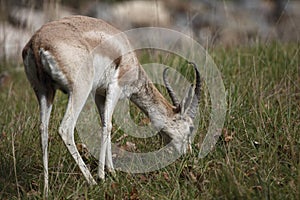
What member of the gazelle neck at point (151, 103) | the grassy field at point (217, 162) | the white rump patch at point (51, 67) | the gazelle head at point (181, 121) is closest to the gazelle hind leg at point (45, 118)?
the grassy field at point (217, 162)

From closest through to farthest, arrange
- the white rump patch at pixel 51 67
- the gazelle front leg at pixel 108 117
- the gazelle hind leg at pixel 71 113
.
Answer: the white rump patch at pixel 51 67
the gazelle hind leg at pixel 71 113
the gazelle front leg at pixel 108 117

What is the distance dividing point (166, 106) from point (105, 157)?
30.3 inches

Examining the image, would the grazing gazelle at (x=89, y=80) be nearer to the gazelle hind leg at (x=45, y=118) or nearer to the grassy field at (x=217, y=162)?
the gazelle hind leg at (x=45, y=118)

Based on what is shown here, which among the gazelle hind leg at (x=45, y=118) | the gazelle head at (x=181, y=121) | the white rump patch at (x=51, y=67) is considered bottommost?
the gazelle head at (x=181, y=121)

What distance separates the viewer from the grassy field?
3.75m

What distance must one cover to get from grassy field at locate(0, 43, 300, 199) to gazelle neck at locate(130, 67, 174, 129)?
0.98 feet

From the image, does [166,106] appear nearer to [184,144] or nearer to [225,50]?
[184,144]

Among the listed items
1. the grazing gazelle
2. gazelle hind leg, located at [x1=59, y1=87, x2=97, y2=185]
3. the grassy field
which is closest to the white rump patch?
the grazing gazelle

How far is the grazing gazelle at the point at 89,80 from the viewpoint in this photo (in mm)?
4004

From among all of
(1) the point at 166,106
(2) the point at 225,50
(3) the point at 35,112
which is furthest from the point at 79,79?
(2) the point at 225,50

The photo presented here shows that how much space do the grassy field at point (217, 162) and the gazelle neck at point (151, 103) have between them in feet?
0.98

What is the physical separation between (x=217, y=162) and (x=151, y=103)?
119 centimetres

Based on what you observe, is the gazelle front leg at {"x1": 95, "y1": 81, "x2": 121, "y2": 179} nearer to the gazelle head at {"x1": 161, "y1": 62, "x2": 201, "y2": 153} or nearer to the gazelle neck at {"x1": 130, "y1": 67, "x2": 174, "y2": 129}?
the gazelle neck at {"x1": 130, "y1": 67, "x2": 174, "y2": 129}

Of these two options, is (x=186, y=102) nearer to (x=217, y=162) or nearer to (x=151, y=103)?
(x=151, y=103)
